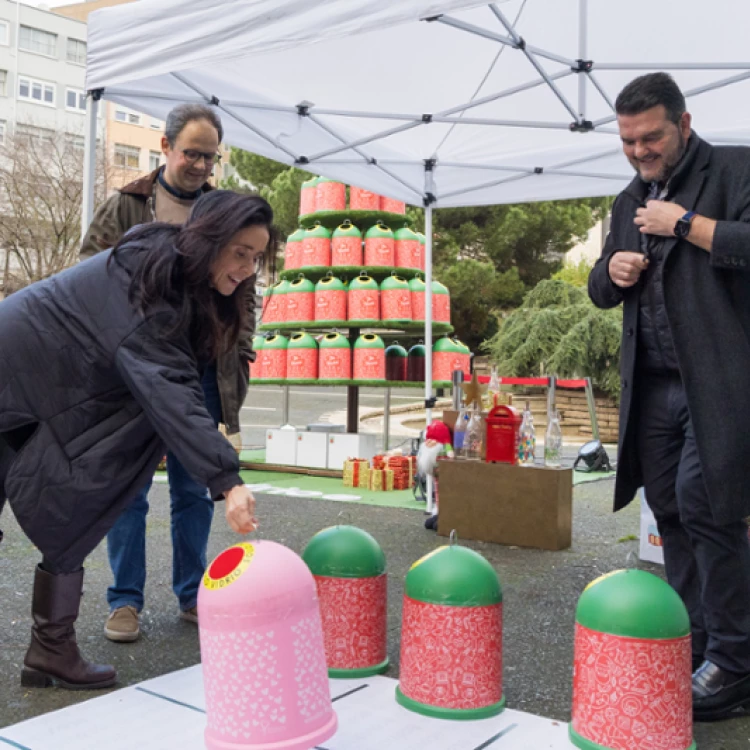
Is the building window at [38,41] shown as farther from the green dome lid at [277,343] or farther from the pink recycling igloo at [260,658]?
the pink recycling igloo at [260,658]

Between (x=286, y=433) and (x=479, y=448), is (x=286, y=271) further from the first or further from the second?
(x=479, y=448)

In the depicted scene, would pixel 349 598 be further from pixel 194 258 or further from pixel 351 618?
pixel 194 258

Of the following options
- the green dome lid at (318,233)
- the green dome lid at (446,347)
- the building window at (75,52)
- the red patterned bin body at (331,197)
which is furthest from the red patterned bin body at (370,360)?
the building window at (75,52)

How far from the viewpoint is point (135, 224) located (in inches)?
105

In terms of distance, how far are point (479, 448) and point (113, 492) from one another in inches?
105

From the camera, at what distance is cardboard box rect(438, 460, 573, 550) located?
13.5 feet

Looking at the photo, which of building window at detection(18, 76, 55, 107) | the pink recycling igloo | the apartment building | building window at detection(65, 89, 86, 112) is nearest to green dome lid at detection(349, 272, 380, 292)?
the pink recycling igloo

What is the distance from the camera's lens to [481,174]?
536cm

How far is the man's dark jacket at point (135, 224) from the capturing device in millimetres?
2643

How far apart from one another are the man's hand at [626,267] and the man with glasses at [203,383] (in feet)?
3.67

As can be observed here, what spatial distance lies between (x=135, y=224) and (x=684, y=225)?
5.55ft

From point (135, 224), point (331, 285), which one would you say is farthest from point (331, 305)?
point (135, 224)

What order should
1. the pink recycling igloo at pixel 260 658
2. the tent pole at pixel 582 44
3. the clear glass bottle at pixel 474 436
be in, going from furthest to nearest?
the clear glass bottle at pixel 474 436 → the tent pole at pixel 582 44 → the pink recycling igloo at pixel 260 658

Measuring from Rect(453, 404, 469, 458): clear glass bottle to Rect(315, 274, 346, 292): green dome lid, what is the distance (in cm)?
275
